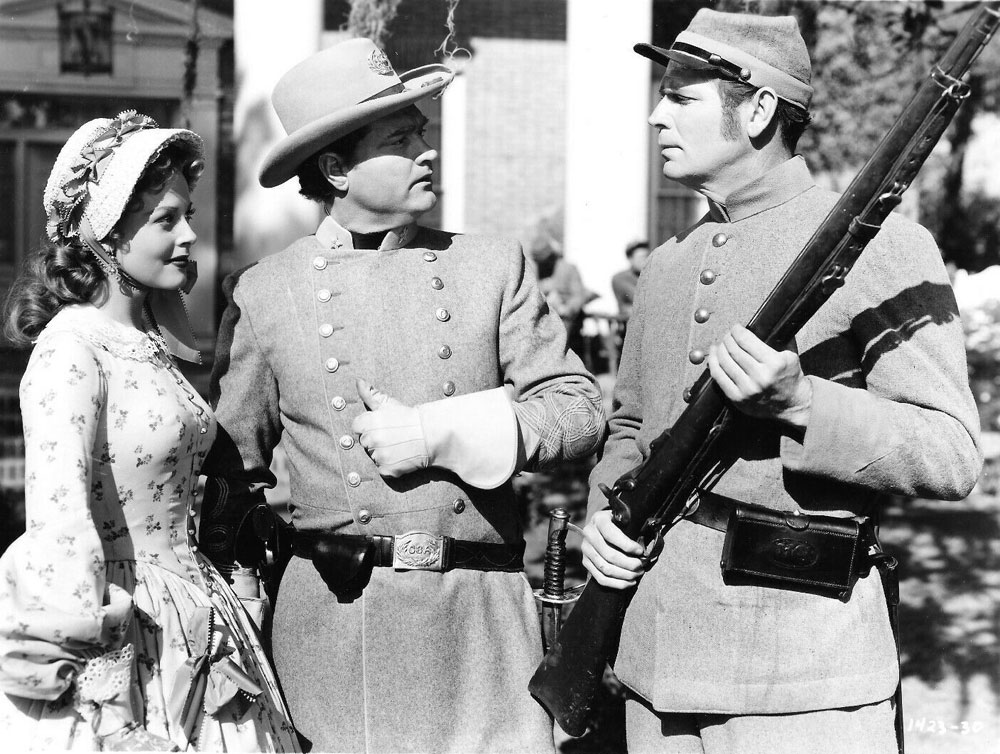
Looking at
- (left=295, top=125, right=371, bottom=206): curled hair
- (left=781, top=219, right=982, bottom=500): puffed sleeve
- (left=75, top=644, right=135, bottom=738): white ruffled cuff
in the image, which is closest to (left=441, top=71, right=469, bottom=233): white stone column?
(left=295, top=125, right=371, bottom=206): curled hair

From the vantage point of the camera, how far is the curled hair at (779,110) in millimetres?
2795

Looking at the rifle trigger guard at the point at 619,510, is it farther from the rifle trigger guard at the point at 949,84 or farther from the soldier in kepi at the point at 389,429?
the rifle trigger guard at the point at 949,84

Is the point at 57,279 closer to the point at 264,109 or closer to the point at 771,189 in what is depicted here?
the point at 771,189

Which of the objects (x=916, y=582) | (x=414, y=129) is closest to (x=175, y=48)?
(x=916, y=582)

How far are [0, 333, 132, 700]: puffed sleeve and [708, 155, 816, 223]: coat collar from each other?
5.30ft

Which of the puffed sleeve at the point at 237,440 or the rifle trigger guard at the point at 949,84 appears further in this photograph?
the puffed sleeve at the point at 237,440

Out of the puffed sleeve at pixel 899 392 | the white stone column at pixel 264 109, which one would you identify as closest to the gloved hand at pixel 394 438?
the puffed sleeve at pixel 899 392

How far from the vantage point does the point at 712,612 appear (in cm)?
269

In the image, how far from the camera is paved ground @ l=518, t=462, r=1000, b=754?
5559 mm

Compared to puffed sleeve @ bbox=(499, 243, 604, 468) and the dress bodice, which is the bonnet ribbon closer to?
the dress bodice

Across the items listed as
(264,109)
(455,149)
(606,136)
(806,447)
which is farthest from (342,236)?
(455,149)

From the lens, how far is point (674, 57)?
2.85 metres

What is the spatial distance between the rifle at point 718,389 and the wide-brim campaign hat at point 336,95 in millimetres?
1113

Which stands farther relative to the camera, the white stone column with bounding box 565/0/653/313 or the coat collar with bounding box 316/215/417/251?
the white stone column with bounding box 565/0/653/313
